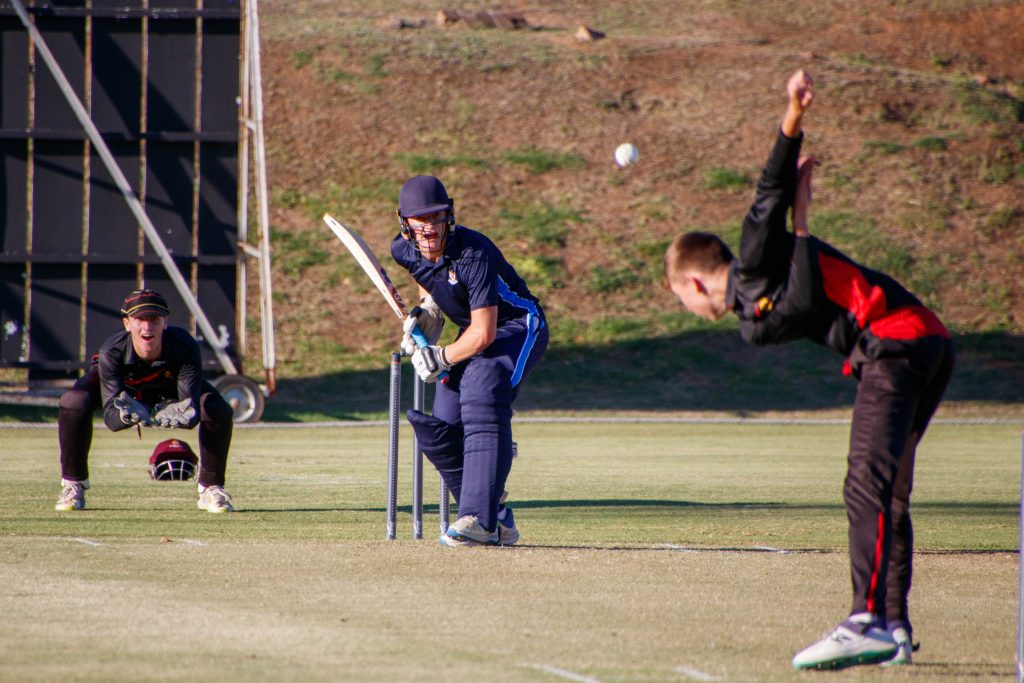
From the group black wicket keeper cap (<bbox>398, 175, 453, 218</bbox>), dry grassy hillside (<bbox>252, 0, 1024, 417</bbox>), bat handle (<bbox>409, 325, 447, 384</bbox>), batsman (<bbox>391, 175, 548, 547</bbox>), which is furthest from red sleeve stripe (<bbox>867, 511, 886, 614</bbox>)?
dry grassy hillside (<bbox>252, 0, 1024, 417</bbox>)

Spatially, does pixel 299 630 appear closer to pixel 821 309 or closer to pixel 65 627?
pixel 65 627

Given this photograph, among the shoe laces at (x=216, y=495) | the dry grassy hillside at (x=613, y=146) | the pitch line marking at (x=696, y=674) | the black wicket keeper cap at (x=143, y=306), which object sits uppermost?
the dry grassy hillside at (x=613, y=146)

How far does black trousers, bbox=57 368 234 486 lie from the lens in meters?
9.27

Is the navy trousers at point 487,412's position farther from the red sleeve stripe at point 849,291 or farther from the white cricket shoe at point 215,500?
the red sleeve stripe at point 849,291

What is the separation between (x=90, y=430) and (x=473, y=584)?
409 cm

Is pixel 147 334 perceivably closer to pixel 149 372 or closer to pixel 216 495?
pixel 149 372

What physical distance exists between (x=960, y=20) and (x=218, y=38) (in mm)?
31130

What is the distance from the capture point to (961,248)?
3278 centimetres

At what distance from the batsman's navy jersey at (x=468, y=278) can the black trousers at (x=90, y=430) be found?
85.0 inches

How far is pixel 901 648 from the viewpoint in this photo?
5.01 m

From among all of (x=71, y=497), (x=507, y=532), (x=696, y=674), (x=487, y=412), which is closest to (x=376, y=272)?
(x=487, y=412)

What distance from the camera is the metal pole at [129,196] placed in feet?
62.8

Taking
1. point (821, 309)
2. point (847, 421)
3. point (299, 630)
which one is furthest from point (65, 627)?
point (847, 421)

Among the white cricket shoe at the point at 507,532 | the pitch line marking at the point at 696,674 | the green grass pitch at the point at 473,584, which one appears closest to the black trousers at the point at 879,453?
the green grass pitch at the point at 473,584
